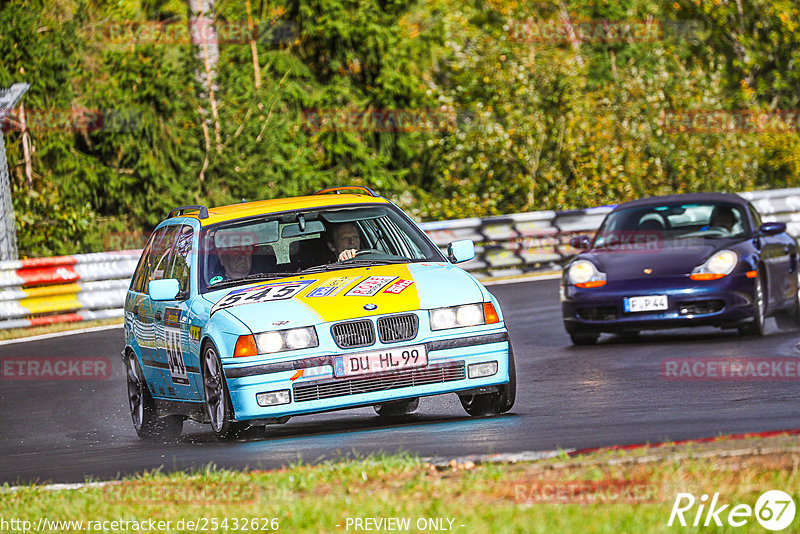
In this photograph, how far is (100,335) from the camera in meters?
17.5

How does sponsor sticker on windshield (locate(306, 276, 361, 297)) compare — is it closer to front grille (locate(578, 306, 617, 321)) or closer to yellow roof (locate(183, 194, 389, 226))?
yellow roof (locate(183, 194, 389, 226))

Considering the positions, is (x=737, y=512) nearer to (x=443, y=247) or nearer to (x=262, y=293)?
(x=262, y=293)

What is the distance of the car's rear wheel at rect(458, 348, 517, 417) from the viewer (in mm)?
9086

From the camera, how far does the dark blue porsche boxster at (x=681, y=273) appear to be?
13328 mm

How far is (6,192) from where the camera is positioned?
1889 centimetres

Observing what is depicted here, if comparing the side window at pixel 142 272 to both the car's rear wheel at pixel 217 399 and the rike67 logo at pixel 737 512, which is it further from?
the rike67 logo at pixel 737 512

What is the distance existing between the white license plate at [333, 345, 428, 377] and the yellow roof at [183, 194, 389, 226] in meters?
1.80

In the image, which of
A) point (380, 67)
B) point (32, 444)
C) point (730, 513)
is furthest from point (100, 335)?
point (380, 67)

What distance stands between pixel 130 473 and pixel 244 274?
7.02 ft

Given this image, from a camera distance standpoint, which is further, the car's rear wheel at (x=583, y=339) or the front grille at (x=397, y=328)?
the car's rear wheel at (x=583, y=339)

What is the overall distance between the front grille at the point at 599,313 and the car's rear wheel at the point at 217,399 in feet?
18.3

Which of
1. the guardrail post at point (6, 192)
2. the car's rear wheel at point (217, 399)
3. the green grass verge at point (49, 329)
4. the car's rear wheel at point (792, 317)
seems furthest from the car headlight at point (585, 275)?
the guardrail post at point (6, 192)

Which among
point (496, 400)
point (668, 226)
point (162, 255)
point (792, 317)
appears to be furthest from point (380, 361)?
point (792, 317)

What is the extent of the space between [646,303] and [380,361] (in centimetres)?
546
